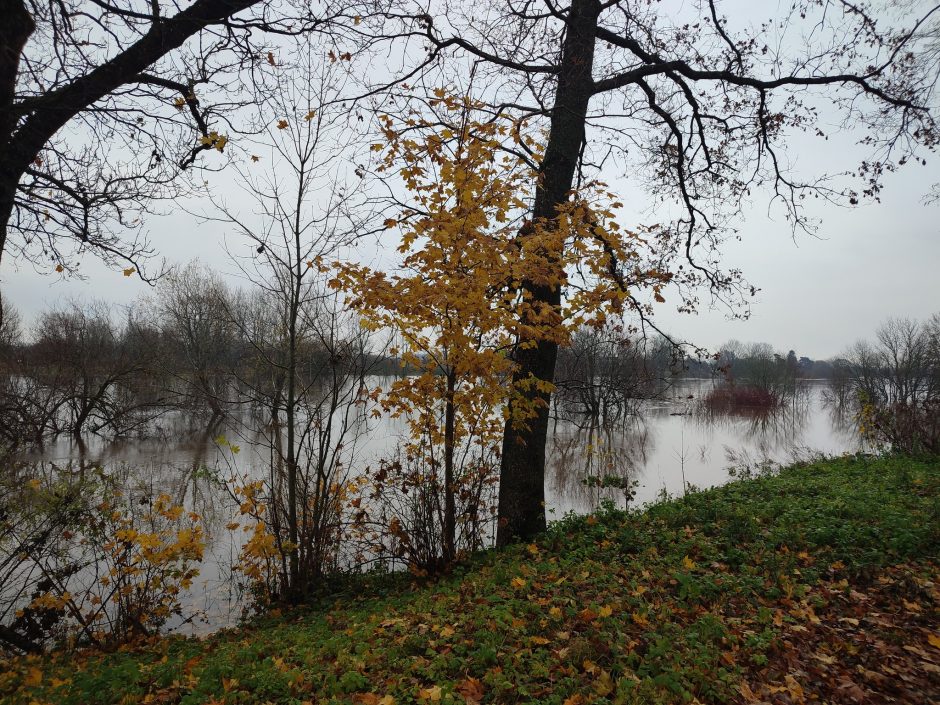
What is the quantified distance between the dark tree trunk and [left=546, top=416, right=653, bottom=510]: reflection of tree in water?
2765mm

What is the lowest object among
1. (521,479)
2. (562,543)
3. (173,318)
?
(562,543)

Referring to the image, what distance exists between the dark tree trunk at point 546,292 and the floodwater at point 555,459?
2508 millimetres

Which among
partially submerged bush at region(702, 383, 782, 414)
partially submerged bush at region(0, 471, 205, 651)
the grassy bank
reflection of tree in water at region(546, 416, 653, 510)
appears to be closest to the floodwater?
reflection of tree in water at region(546, 416, 653, 510)

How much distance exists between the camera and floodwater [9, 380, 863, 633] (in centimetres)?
815

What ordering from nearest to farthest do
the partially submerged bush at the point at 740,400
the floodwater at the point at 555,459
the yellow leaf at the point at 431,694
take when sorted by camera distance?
1. the yellow leaf at the point at 431,694
2. the floodwater at the point at 555,459
3. the partially submerged bush at the point at 740,400

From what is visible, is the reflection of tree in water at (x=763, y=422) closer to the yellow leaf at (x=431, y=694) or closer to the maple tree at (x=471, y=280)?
the maple tree at (x=471, y=280)

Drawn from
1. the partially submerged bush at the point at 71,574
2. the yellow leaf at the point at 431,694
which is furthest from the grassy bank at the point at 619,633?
the partially submerged bush at the point at 71,574

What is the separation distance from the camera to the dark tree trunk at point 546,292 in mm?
6453

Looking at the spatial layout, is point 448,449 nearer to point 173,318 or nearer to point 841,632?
point 841,632

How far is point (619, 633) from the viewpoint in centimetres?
370

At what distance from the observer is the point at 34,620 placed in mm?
5637

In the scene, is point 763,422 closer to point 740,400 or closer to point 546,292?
point 740,400

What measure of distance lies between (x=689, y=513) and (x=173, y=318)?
97.1 ft

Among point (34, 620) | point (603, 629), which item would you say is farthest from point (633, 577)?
point (34, 620)
